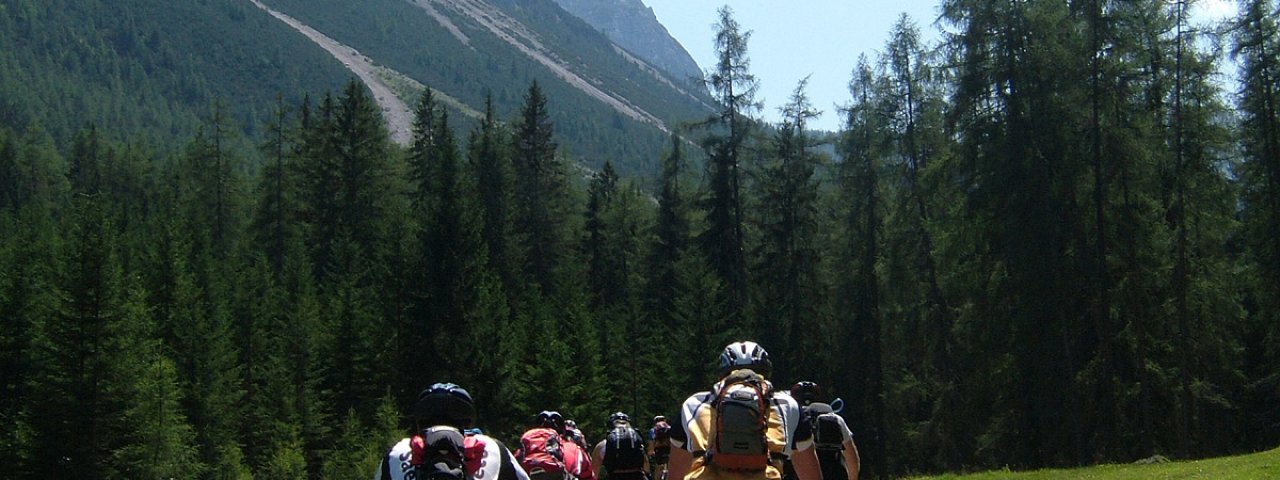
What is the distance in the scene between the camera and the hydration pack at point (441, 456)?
4.91m

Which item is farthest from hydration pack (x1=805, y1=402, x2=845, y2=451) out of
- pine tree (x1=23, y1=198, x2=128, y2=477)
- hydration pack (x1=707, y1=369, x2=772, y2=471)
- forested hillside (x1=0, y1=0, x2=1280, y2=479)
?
pine tree (x1=23, y1=198, x2=128, y2=477)

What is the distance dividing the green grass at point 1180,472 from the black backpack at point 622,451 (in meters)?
9.69

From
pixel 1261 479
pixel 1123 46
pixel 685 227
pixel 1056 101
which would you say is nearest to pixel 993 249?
pixel 1056 101

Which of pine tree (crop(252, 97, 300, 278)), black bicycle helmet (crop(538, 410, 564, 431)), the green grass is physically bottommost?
the green grass

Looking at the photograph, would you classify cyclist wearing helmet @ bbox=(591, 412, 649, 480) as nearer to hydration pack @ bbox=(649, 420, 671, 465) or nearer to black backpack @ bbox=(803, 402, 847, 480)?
hydration pack @ bbox=(649, 420, 671, 465)

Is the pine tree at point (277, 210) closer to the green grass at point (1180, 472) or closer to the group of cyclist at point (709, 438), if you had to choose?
the green grass at point (1180, 472)

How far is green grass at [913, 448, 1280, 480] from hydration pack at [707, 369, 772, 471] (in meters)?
13.4

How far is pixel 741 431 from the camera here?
565cm

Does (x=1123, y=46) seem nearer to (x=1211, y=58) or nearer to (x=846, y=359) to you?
(x=1211, y=58)

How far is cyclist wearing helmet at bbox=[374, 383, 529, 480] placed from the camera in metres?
4.94

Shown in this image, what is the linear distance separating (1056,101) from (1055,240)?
3785 millimetres

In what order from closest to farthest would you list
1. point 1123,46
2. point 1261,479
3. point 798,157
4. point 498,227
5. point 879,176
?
1. point 1261,479
2. point 1123,46
3. point 879,176
4. point 798,157
5. point 498,227

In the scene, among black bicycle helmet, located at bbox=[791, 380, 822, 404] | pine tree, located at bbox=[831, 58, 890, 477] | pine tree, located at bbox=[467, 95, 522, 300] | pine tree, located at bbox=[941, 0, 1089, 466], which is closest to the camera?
black bicycle helmet, located at bbox=[791, 380, 822, 404]

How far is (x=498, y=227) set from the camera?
55.1 m
